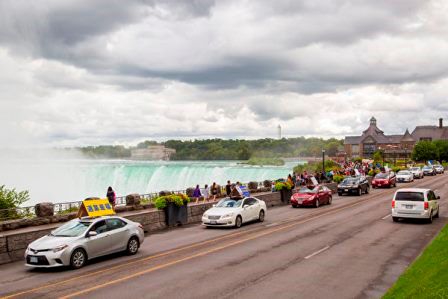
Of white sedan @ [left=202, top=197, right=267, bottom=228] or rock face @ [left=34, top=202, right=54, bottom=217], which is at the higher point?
rock face @ [left=34, top=202, right=54, bottom=217]

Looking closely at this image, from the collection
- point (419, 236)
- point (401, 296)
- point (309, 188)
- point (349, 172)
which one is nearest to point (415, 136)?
point (349, 172)

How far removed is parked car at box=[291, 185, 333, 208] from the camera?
32312mm

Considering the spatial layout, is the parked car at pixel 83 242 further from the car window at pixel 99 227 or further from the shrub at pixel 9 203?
the shrub at pixel 9 203

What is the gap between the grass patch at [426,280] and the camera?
27.3ft

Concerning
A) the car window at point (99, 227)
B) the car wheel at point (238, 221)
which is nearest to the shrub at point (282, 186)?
the car wheel at point (238, 221)

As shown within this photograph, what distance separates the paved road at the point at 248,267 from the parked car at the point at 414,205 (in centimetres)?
91

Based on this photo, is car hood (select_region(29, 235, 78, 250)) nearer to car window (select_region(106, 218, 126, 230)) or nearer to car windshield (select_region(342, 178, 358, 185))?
car window (select_region(106, 218, 126, 230))

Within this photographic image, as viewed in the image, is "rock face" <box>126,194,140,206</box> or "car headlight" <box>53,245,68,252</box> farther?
"rock face" <box>126,194,140,206</box>

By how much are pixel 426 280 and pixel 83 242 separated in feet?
30.6

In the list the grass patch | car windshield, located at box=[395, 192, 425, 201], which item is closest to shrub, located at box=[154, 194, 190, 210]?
car windshield, located at box=[395, 192, 425, 201]

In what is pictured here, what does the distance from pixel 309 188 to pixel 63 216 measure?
17.2 m

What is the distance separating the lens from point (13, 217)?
23.6 m

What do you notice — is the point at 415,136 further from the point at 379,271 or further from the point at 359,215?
the point at 379,271

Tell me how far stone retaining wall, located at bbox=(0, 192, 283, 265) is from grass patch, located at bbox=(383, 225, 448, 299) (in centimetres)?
1179
